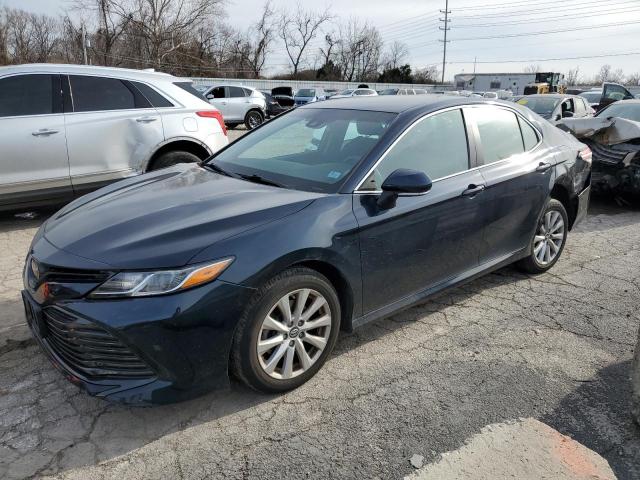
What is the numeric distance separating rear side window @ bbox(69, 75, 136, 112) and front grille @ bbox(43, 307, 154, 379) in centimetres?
398

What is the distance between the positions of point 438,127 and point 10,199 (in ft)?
14.7

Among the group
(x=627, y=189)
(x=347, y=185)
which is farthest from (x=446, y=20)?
(x=347, y=185)

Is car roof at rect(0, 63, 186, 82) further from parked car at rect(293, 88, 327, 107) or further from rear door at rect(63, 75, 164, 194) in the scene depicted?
parked car at rect(293, 88, 327, 107)

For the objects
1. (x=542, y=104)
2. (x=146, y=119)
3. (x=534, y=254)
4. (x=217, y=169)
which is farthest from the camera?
(x=542, y=104)

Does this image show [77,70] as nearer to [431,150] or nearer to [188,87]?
[188,87]

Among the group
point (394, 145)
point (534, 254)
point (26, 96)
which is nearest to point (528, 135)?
point (534, 254)

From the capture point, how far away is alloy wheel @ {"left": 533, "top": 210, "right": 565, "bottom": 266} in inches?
175

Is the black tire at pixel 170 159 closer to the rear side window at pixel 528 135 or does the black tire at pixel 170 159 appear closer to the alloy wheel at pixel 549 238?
the rear side window at pixel 528 135

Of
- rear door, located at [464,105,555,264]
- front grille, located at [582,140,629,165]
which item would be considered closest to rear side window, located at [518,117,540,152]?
rear door, located at [464,105,555,264]

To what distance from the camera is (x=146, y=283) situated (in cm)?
233

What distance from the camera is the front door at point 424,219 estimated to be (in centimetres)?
302

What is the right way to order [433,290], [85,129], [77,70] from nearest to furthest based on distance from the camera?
1. [433,290]
2. [85,129]
3. [77,70]

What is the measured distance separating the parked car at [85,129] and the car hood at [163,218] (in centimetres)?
260

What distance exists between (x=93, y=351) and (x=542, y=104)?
1352 centimetres
